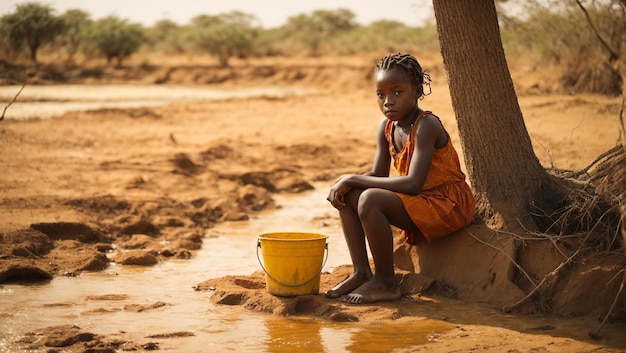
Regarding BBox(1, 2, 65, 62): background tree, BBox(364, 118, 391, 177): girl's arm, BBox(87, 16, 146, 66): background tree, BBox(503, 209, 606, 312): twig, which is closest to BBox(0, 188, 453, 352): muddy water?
BBox(503, 209, 606, 312): twig

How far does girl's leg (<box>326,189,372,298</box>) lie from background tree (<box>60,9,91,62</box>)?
21.9 meters

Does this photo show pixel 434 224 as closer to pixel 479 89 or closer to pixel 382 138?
pixel 382 138

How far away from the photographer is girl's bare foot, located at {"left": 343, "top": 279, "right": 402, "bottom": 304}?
4723 millimetres

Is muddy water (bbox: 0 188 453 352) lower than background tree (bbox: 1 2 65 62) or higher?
lower

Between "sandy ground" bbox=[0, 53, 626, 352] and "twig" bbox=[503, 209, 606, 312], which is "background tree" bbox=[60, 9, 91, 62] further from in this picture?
"twig" bbox=[503, 209, 606, 312]

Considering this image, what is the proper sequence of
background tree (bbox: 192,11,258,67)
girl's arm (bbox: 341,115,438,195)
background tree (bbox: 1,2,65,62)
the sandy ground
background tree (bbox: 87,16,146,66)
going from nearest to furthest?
1. girl's arm (bbox: 341,115,438,195)
2. the sandy ground
3. background tree (bbox: 1,2,65,62)
4. background tree (bbox: 87,16,146,66)
5. background tree (bbox: 192,11,258,67)

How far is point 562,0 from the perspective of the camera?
12.6 meters

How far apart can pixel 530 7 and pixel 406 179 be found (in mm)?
11095

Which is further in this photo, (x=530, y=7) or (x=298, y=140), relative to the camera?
(x=530, y=7)

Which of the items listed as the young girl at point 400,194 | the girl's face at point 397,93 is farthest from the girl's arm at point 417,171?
the girl's face at point 397,93

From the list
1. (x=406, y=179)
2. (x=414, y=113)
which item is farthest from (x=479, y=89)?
(x=406, y=179)

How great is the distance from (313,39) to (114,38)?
922 centimetres

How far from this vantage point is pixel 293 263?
476cm

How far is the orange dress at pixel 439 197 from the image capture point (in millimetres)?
4734
